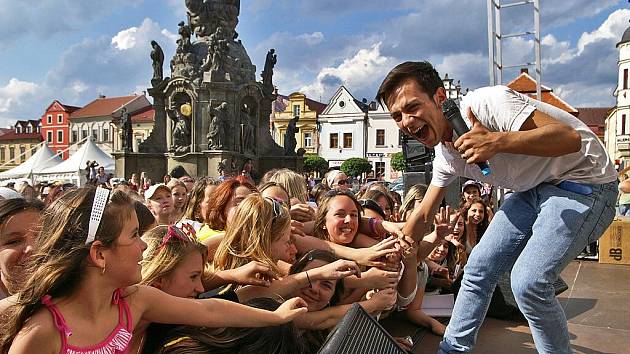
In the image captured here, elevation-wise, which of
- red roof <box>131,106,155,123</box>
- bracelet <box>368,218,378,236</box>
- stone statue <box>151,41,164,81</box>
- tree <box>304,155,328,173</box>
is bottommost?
bracelet <box>368,218,378,236</box>

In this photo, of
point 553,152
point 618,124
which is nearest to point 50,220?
point 553,152

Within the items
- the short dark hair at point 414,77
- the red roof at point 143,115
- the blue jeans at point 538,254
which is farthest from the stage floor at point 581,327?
the red roof at point 143,115

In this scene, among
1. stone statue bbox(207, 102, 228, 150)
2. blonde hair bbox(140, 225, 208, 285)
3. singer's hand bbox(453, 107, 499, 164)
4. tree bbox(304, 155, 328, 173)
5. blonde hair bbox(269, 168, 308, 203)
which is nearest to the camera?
singer's hand bbox(453, 107, 499, 164)

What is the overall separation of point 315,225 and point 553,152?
7.38ft

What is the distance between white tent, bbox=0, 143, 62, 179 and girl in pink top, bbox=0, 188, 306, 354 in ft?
80.5

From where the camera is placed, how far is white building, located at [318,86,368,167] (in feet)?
204

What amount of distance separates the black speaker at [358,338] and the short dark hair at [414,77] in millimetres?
1393

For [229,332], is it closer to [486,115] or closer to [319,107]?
[486,115]

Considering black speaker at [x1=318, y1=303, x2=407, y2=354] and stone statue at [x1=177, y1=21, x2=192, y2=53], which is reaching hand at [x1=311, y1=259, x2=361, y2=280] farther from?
stone statue at [x1=177, y1=21, x2=192, y2=53]

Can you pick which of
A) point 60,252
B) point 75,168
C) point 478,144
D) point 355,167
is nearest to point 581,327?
point 478,144

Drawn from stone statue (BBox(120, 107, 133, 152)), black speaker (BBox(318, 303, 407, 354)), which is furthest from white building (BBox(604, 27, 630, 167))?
black speaker (BBox(318, 303, 407, 354))

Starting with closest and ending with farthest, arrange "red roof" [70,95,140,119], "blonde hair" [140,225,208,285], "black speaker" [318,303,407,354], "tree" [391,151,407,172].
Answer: "black speaker" [318,303,407,354]
"blonde hair" [140,225,208,285]
"tree" [391,151,407,172]
"red roof" [70,95,140,119]

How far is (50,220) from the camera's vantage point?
219 centimetres

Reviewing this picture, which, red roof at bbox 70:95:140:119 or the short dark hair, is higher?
red roof at bbox 70:95:140:119
